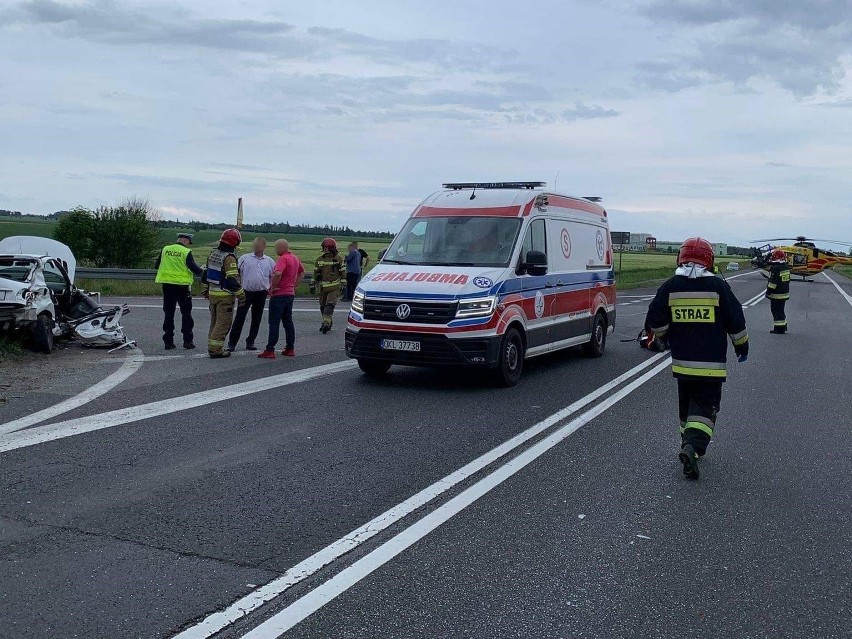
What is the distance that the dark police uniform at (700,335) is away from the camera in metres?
6.68

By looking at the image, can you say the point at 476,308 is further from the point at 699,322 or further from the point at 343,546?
the point at 343,546

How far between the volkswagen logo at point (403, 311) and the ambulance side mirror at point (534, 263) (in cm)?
166

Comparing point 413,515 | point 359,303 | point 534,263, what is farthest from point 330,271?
point 413,515

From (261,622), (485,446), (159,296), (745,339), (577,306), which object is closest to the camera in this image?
(261,622)

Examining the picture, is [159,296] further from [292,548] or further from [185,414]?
[292,548]

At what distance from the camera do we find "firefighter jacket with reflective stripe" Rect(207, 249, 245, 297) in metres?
13.1

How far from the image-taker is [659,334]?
22.5ft

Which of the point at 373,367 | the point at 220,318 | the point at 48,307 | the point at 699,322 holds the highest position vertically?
the point at 699,322

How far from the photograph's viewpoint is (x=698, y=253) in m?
6.78

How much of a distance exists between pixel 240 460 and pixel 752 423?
Answer: 16.9 feet

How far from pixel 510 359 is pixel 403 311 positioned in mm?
1503

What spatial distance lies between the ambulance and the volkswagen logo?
12mm

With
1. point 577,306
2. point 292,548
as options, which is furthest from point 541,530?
point 577,306

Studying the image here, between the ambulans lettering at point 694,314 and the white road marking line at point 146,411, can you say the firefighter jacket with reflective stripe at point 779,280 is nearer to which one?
the white road marking line at point 146,411
